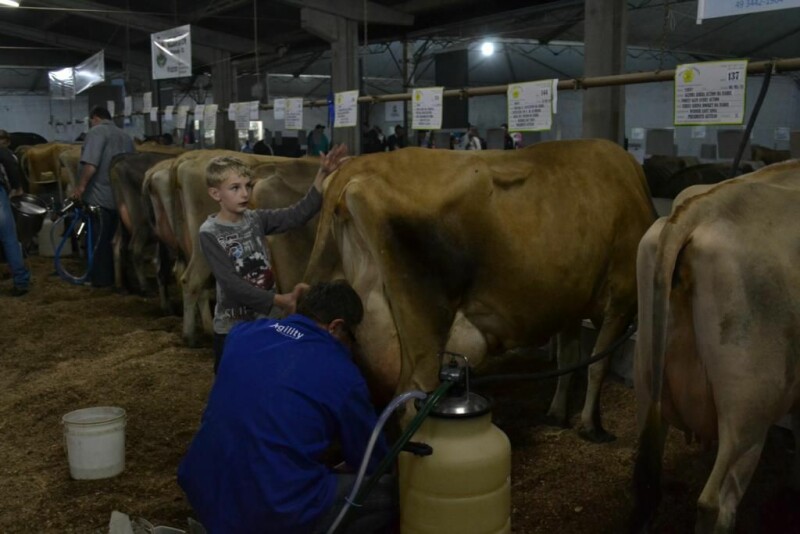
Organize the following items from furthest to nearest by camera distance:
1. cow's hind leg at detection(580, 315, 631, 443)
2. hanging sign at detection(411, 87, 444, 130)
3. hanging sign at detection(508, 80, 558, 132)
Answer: hanging sign at detection(411, 87, 444, 130) → hanging sign at detection(508, 80, 558, 132) → cow's hind leg at detection(580, 315, 631, 443)

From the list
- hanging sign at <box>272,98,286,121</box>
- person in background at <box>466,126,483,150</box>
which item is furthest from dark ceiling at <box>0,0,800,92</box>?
person in background at <box>466,126,483,150</box>

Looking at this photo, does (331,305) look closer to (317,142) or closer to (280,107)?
(280,107)

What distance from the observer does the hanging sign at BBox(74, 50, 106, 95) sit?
13.0 meters

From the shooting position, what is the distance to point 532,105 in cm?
485

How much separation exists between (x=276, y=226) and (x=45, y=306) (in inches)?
180

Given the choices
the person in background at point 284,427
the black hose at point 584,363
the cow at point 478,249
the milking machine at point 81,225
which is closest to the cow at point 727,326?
the black hose at point 584,363

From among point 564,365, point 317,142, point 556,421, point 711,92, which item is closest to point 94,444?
point 556,421

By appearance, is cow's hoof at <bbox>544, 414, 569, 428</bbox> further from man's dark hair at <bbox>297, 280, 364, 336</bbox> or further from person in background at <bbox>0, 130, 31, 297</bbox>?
person in background at <bbox>0, 130, 31, 297</bbox>

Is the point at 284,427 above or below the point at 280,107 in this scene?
below

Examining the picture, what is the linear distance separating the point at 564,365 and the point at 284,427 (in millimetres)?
2560

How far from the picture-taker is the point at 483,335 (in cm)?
372

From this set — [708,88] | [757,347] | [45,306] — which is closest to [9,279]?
[45,306]

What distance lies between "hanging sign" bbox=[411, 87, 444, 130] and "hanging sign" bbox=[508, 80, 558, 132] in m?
0.71

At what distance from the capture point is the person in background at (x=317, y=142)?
12.8m
